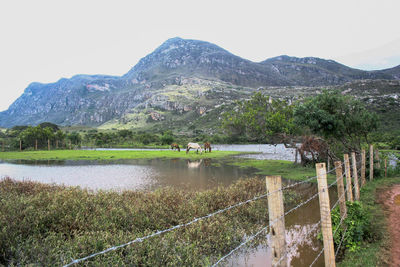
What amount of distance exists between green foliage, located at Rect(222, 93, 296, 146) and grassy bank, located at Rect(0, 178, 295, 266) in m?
15.1

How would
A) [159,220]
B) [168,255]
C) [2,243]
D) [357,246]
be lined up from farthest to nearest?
1. [159,220]
2. [357,246]
3. [2,243]
4. [168,255]

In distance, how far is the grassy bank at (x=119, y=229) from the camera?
5.04 metres

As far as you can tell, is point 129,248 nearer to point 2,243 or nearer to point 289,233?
point 2,243

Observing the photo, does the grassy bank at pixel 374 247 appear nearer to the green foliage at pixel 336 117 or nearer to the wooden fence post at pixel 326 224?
the wooden fence post at pixel 326 224

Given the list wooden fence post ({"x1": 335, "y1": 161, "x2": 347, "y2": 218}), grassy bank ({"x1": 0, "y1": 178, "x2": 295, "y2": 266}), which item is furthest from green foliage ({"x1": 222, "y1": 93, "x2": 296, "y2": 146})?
wooden fence post ({"x1": 335, "y1": 161, "x2": 347, "y2": 218})

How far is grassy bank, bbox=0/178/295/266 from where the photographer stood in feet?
16.5

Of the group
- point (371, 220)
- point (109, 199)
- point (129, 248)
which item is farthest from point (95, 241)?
point (371, 220)

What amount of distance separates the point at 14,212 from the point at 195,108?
16664 cm

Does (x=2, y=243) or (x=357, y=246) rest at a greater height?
(x=2, y=243)

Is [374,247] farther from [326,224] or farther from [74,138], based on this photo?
[74,138]

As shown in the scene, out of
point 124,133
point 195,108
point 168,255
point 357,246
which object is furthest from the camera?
point 195,108

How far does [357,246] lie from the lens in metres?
6.19

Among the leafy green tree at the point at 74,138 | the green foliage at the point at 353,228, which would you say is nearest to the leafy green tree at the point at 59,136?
the leafy green tree at the point at 74,138

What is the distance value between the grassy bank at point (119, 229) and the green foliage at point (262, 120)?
1507cm
